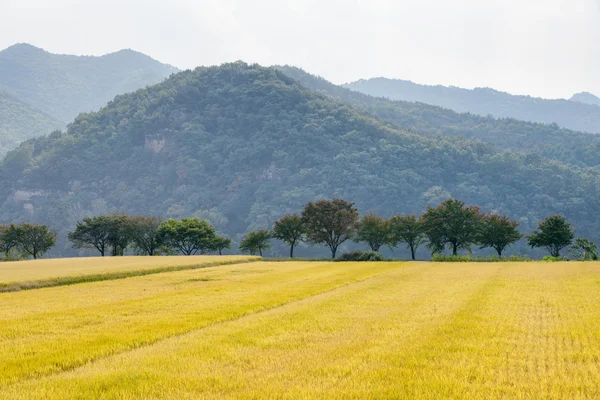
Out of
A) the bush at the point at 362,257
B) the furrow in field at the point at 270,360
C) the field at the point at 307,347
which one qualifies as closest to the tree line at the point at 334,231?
the bush at the point at 362,257

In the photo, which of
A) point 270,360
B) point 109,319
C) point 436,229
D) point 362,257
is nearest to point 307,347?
point 270,360

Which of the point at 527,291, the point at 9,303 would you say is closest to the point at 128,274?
the point at 9,303

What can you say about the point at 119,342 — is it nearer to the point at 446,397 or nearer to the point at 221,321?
the point at 221,321

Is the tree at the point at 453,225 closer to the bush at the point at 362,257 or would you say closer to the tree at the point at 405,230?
the tree at the point at 405,230

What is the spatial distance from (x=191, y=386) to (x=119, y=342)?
587cm

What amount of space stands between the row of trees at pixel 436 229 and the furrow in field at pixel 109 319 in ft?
226

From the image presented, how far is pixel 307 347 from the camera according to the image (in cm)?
1459

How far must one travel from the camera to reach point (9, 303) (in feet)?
91.7

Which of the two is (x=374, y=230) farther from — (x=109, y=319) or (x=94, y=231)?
(x=109, y=319)

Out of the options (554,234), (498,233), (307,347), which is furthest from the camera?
(498,233)

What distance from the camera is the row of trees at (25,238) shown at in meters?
106

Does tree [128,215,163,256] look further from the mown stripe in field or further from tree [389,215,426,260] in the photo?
the mown stripe in field

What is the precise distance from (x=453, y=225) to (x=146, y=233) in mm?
70422

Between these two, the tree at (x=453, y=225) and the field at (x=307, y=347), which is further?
the tree at (x=453, y=225)
